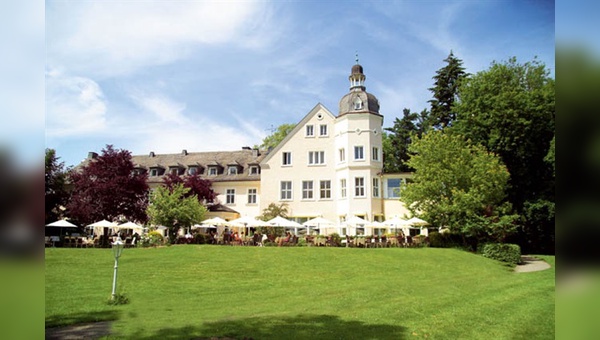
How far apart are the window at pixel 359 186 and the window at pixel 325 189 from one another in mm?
2644

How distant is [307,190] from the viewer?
35.0 meters

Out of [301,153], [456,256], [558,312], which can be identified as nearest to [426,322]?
[558,312]

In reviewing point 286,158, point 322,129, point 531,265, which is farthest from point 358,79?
point 531,265

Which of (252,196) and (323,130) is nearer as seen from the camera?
(323,130)

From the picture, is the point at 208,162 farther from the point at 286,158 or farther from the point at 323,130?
the point at 323,130

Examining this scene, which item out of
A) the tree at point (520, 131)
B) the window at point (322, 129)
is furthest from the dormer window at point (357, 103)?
the tree at point (520, 131)

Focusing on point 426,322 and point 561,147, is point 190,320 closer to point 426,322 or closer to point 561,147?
point 426,322

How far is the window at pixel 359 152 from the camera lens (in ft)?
108

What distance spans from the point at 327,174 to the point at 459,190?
11.5m

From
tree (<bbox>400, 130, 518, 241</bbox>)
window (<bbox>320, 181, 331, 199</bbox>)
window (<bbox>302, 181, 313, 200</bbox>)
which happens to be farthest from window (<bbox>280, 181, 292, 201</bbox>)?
tree (<bbox>400, 130, 518, 241</bbox>)

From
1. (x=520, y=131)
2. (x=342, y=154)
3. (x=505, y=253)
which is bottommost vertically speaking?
(x=505, y=253)

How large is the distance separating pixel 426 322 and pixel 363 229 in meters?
23.4

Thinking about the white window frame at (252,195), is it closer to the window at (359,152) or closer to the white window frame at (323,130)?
the white window frame at (323,130)

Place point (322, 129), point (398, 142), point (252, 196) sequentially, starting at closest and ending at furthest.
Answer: point (322, 129)
point (252, 196)
point (398, 142)
